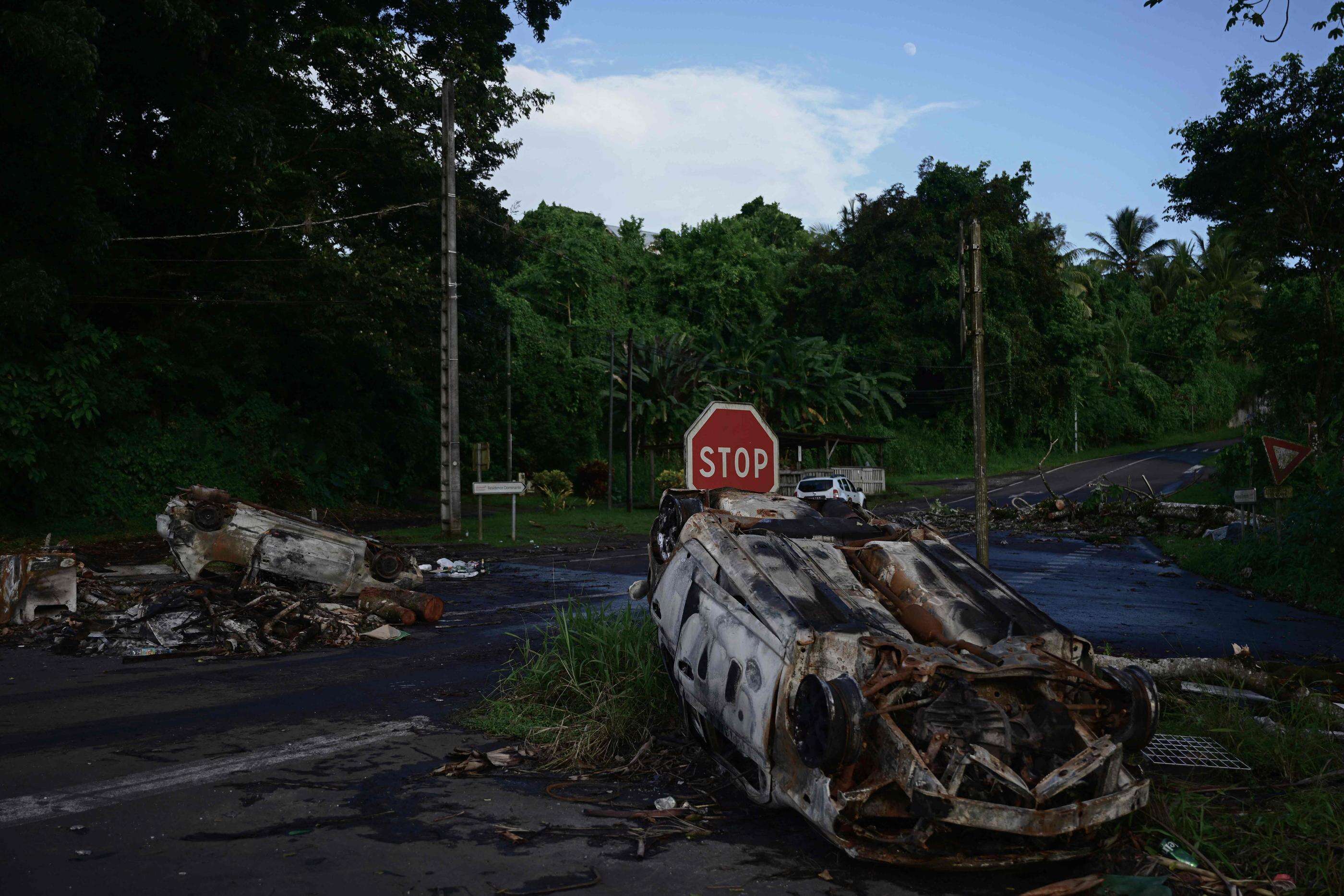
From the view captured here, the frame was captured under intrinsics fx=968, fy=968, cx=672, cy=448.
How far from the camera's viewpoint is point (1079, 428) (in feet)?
196

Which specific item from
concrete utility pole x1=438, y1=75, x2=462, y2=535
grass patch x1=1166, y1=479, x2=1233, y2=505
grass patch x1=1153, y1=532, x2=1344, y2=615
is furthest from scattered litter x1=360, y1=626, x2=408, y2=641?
grass patch x1=1166, y1=479, x2=1233, y2=505

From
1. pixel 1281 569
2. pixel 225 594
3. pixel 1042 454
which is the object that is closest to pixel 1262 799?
pixel 225 594

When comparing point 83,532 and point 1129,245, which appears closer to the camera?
point 83,532

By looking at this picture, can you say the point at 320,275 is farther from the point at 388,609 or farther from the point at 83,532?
the point at 388,609

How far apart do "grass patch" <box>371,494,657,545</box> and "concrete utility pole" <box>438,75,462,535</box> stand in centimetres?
74

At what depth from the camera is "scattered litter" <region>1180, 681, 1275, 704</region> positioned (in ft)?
20.8

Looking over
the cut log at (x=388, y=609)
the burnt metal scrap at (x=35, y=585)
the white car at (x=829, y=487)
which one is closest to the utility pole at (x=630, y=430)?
the white car at (x=829, y=487)

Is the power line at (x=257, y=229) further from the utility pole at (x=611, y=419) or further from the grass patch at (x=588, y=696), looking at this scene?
the grass patch at (x=588, y=696)

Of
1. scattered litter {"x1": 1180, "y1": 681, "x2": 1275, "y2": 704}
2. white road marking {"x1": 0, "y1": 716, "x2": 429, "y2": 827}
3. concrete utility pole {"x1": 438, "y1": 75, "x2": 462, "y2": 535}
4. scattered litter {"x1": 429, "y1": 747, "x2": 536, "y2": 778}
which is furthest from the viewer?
concrete utility pole {"x1": 438, "y1": 75, "x2": 462, "y2": 535}

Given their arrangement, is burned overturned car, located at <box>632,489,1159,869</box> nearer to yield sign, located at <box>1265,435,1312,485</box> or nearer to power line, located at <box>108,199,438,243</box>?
yield sign, located at <box>1265,435,1312,485</box>

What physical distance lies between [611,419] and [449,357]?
13355mm

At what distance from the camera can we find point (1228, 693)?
251 inches

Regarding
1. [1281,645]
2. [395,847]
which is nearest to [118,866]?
[395,847]

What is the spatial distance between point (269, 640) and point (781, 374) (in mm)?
35314
